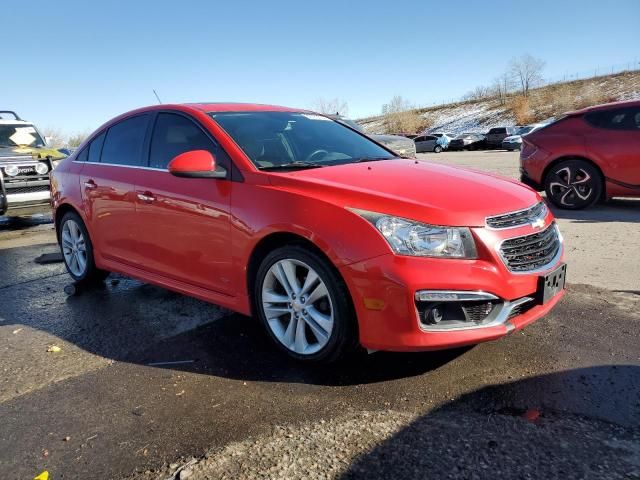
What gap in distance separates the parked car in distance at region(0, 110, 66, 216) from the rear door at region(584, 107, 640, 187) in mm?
8568

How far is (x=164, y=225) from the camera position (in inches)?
156

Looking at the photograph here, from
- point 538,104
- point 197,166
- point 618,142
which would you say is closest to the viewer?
point 197,166

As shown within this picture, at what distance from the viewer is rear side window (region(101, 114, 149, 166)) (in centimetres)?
444

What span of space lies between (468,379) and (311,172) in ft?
5.22

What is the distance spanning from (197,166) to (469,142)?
37132 mm

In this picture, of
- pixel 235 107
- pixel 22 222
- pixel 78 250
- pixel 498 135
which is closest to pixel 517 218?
pixel 235 107

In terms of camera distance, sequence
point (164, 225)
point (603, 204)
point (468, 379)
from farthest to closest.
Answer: point (603, 204)
point (164, 225)
point (468, 379)

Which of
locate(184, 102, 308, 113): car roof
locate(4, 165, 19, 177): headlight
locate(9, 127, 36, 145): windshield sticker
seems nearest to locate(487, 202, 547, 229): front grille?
locate(184, 102, 308, 113): car roof

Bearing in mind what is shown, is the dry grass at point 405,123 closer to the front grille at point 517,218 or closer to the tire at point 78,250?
the tire at point 78,250

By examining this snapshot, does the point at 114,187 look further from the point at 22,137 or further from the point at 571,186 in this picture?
the point at 22,137

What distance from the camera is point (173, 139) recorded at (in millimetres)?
4129

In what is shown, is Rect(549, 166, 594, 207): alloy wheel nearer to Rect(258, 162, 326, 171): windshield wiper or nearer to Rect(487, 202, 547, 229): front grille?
Rect(487, 202, 547, 229): front grille

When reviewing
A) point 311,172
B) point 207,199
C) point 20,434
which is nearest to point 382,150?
point 311,172

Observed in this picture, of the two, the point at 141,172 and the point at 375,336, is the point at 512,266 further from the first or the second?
the point at 141,172
